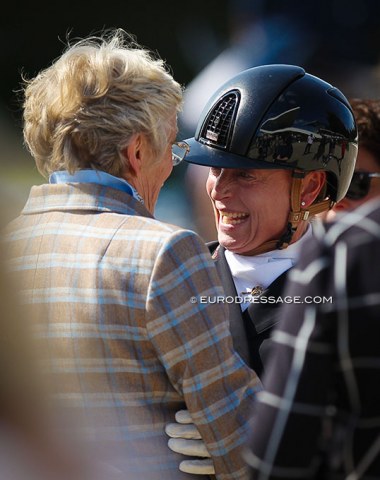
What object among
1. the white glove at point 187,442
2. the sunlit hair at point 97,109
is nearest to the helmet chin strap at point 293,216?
the sunlit hair at point 97,109

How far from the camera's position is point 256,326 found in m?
2.95

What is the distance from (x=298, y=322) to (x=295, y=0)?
4976mm

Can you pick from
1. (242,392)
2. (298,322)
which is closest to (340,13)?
(242,392)

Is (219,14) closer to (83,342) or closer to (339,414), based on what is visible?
(83,342)

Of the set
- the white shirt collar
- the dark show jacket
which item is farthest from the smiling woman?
the white shirt collar

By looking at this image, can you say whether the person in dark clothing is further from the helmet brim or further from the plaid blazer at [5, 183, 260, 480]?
the plaid blazer at [5, 183, 260, 480]

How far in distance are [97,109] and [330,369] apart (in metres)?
1.29

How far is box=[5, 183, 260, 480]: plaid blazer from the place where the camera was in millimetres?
2320

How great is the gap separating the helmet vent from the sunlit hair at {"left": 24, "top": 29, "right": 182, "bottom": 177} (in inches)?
24.3

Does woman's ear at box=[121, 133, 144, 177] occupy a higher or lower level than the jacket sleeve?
higher

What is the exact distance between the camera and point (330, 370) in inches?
61.0

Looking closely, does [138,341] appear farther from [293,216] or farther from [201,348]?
[293,216]

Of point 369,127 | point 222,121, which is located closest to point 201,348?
point 222,121

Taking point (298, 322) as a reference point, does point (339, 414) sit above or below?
below
